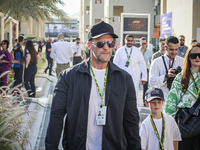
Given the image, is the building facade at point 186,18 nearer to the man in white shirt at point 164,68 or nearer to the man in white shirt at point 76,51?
the man in white shirt at point 76,51

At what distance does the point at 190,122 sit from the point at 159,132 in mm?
420

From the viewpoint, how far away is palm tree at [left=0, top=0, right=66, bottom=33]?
2097 centimetres

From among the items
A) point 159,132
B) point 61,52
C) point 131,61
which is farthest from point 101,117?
point 61,52

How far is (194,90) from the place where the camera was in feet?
16.1

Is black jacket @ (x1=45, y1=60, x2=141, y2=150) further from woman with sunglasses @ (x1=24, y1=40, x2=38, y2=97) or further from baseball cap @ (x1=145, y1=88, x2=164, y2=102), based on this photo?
woman with sunglasses @ (x1=24, y1=40, x2=38, y2=97)

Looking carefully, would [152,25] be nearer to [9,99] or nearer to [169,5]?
[169,5]

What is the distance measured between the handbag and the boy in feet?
0.35

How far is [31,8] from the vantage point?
26000 millimetres

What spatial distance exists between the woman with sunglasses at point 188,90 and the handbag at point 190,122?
0.12 meters

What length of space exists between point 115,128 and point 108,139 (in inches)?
5.1

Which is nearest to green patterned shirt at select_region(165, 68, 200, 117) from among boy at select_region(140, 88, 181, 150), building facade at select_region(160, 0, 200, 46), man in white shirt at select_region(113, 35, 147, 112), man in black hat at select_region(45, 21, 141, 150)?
boy at select_region(140, 88, 181, 150)

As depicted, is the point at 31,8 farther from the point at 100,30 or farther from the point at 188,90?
the point at 100,30

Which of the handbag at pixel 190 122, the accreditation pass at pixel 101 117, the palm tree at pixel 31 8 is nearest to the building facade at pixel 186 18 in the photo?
the palm tree at pixel 31 8

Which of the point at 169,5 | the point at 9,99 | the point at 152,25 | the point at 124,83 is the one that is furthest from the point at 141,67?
the point at 152,25
